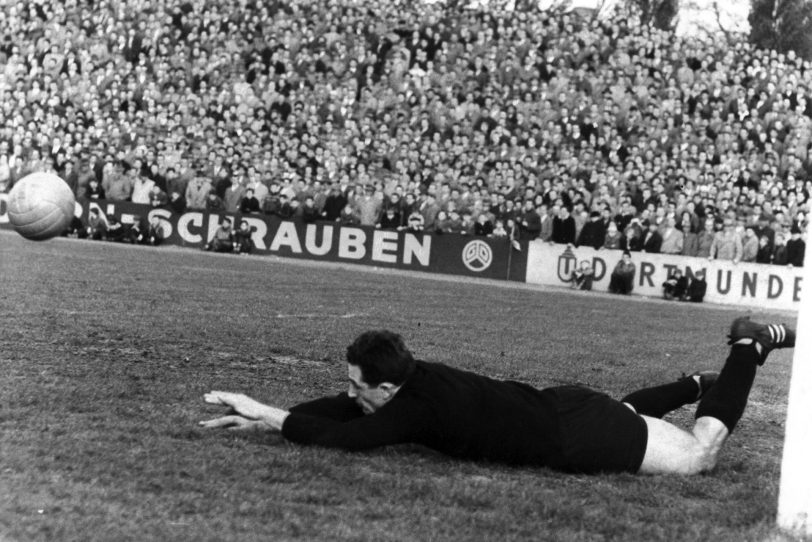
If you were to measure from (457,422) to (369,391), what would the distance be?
435 mm

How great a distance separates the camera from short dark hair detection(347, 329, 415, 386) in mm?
5164

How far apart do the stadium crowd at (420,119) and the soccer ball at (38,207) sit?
369 inches

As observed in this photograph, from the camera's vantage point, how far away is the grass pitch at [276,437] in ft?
14.2

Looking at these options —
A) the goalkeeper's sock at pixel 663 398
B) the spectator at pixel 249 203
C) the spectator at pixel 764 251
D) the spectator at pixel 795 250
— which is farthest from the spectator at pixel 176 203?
the goalkeeper's sock at pixel 663 398

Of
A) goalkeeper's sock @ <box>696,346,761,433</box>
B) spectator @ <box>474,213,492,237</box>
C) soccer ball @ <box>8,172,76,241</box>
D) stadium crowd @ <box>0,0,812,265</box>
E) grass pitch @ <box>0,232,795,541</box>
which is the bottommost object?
grass pitch @ <box>0,232,795,541</box>

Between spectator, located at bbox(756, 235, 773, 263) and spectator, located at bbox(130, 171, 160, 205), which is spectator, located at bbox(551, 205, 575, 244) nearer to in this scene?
spectator, located at bbox(756, 235, 773, 263)

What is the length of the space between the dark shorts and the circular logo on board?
743 inches

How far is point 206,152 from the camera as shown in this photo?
2658cm

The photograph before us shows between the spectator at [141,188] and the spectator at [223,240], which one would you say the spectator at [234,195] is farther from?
the spectator at [141,188]

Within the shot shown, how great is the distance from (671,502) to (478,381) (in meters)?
1.03

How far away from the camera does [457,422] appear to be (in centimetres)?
523

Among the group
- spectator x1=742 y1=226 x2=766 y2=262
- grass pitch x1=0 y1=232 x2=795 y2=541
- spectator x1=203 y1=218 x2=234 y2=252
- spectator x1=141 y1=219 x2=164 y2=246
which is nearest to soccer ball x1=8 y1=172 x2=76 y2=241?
grass pitch x1=0 y1=232 x2=795 y2=541

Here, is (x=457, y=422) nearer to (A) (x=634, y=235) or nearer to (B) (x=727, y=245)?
(A) (x=634, y=235)

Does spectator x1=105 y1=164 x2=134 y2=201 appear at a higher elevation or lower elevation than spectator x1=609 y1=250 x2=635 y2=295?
higher
